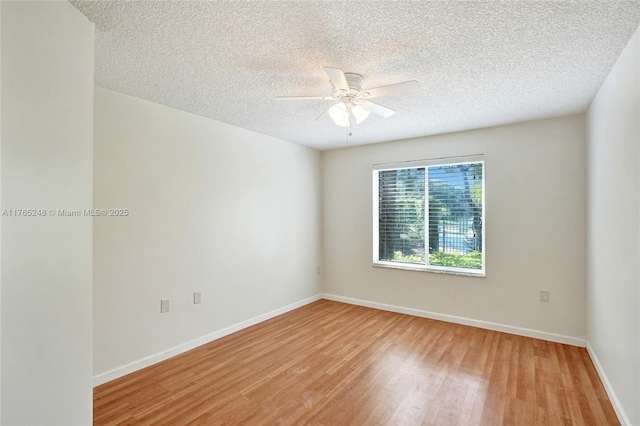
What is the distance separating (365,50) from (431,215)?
9.25ft

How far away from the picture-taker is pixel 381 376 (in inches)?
104

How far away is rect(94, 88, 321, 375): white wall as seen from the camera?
Result: 2623 mm

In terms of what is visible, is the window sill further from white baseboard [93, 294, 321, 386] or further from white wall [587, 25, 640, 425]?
white baseboard [93, 294, 321, 386]

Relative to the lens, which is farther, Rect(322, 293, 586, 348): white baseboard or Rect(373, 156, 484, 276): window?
Rect(373, 156, 484, 276): window

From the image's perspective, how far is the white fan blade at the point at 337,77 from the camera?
5.94 feet

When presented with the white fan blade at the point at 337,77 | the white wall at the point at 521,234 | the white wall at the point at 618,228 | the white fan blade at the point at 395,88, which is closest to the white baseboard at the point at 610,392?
the white wall at the point at 618,228

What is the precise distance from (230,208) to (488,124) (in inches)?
124

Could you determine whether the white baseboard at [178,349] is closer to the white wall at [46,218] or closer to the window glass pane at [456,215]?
→ the white wall at [46,218]

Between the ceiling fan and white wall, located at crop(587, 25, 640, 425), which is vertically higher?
the ceiling fan

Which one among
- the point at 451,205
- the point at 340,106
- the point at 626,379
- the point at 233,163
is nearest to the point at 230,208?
the point at 233,163

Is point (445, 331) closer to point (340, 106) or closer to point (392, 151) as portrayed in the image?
point (392, 151)

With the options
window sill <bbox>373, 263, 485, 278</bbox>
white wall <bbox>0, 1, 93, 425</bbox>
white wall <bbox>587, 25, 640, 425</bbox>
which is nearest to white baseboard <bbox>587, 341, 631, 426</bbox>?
white wall <bbox>587, 25, 640, 425</bbox>

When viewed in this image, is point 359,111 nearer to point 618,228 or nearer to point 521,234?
point 618,228

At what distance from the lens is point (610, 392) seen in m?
2.28
